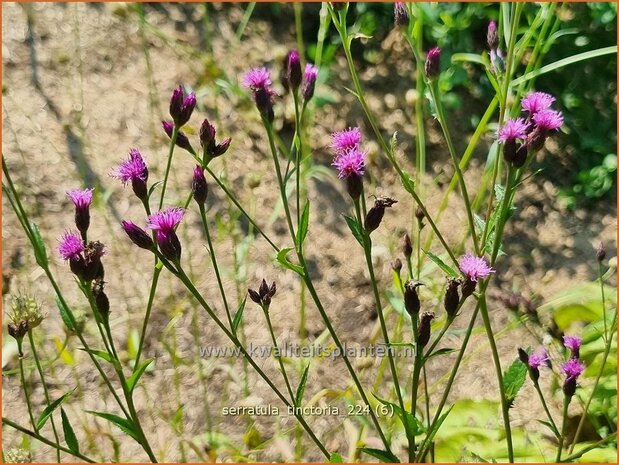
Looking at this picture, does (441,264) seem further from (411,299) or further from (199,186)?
(199,186)

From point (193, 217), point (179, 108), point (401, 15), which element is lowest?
point (179, 108)

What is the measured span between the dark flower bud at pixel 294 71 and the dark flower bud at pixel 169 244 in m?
0.28

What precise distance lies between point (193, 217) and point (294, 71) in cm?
112

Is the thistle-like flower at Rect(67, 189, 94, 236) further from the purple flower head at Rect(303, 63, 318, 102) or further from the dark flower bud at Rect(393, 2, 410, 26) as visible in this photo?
the dark flower bud at Rect(393, 2, 410, 26)

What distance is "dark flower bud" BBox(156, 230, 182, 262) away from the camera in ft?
2.98

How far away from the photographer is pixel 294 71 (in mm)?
1045

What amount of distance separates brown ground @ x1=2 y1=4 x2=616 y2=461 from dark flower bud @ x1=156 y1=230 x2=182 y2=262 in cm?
66

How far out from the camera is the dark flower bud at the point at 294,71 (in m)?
1.04

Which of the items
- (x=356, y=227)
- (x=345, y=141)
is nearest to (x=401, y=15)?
(x=345, y=141)

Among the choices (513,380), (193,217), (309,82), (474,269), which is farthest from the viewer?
(193,217)

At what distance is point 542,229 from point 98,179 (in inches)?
50.6

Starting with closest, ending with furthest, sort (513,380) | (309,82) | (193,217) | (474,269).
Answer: (474,269), (513,380), (309,82), (193,217)

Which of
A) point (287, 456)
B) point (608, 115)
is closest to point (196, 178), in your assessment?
point (287, 456)

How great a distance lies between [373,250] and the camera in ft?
5.98
